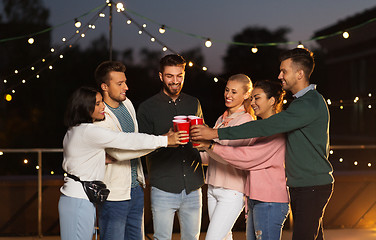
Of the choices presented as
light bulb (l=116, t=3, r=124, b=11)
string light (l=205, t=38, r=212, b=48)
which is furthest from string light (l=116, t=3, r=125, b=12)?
string light (l=205, t=38, r=212, b=48)

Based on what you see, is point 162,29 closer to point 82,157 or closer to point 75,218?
point 82,157

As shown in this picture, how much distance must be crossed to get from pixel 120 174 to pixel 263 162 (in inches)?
31.4

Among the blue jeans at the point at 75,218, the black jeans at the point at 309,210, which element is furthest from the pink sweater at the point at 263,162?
the blue jeans at the point at 75,218

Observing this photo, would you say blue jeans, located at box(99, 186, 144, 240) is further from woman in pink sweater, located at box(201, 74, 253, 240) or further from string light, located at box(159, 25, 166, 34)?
string light, located at box(159, 25, 166, 34)

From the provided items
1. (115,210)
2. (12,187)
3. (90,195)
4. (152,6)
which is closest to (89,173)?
(90,195)

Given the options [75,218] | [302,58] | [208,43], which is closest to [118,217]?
[75,218]

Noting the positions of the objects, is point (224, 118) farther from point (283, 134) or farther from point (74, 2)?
point (74, 2)

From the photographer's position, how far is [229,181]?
2.91 meters

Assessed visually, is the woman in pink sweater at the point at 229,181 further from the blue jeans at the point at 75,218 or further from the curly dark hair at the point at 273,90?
the blue jeans at the point at 75,218

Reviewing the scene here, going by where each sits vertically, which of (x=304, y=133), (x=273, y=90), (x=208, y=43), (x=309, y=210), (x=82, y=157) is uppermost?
(x=208, y=43)

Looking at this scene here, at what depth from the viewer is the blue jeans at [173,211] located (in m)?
3.12

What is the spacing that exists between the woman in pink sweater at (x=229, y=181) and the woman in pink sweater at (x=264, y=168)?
11 cm

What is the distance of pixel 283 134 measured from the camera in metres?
2.73

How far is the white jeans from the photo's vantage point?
2857 mm
